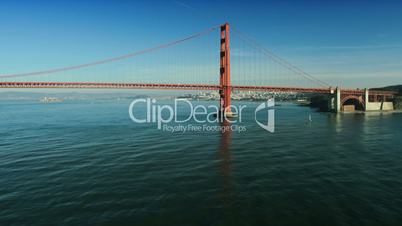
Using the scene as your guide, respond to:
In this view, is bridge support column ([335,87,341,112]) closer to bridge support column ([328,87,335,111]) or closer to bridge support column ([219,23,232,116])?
bridge support column ([328,87,335,111])

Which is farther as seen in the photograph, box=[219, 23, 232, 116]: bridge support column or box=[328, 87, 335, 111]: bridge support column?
box=[328, 87, 335, 111]: bridge support column

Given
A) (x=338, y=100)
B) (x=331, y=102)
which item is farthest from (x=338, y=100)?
(x=331, y=102)

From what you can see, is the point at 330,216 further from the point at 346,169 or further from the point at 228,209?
the point at 346,169

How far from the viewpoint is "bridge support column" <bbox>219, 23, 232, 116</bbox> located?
74688 mm

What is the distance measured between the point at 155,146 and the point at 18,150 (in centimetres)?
1646

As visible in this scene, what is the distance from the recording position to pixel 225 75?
75.7 metres


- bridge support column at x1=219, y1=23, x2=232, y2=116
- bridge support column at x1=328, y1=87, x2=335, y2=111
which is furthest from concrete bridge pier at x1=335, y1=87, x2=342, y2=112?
bridge support column at x1=219, y1=23, x2=232, y2=116

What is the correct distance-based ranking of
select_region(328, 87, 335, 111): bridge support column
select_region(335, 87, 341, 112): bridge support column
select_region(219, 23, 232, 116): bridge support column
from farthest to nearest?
select_region(328, 87, 335, 111): bridge support column, select_region(335, 87, 341, 112): bridge support column, select_region(219, 23, 232, 116): bridge support column

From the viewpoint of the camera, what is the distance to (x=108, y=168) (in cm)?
2316

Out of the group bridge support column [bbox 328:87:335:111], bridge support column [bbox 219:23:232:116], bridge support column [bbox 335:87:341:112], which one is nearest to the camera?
bridge support column [bbox 219:23:232:116]

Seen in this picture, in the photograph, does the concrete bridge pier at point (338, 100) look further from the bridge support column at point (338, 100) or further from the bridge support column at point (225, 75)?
the bridge support column at point (225, 75)

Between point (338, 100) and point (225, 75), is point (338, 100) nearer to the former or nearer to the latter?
point (338, 100)

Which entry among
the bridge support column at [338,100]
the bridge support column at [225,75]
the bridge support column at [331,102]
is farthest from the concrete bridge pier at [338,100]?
the bridge support column at [225,75]

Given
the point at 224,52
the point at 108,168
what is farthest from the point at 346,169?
the point at 224,52
